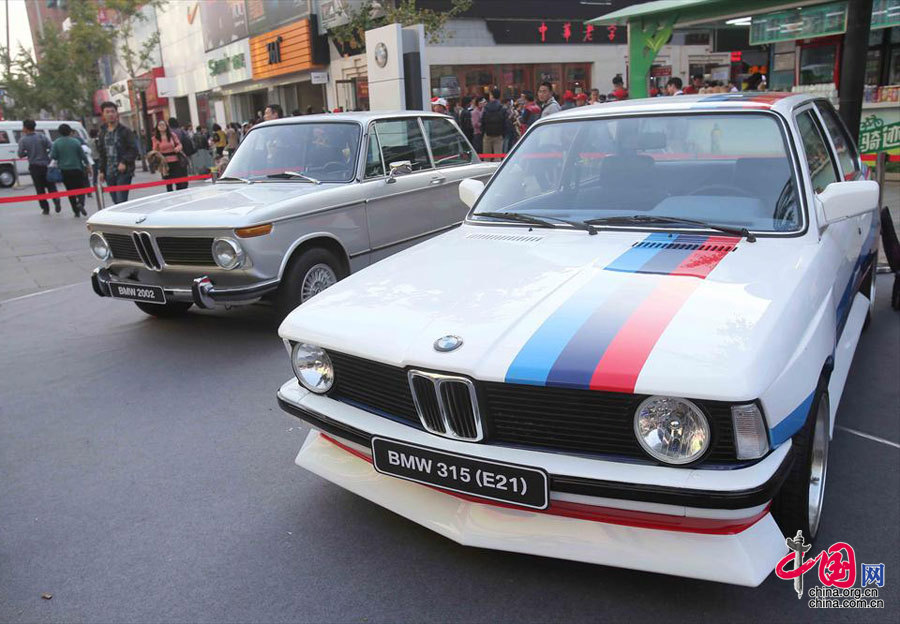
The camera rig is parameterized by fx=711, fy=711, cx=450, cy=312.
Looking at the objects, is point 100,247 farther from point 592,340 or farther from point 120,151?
point 120,151

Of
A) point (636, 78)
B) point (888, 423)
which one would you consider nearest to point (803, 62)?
point (636, 78)

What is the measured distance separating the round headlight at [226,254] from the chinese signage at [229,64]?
29114mm

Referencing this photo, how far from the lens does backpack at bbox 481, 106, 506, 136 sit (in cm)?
1385

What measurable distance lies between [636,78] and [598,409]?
13.6m

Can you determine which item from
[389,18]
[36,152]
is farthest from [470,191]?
[389,18]

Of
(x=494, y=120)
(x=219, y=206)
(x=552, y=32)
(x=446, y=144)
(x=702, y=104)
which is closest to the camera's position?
(x=702, y=104)

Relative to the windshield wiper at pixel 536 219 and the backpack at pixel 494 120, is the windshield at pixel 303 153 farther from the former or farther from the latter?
the backpack at pixel 494 120

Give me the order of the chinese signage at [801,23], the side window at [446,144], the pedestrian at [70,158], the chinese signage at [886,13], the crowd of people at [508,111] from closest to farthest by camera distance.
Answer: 1. the side window at [446,144]
2. the chinese signage at [886,13]
3. the chinese signage at [801,23]
4. the crowd of people at [508,111]
5. the pedestrian at [70,158]

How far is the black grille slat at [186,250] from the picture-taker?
5.40 meters

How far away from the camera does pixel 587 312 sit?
8.32ft

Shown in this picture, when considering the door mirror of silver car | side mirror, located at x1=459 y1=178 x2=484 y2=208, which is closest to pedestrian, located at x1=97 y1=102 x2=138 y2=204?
the door mirror of silver car

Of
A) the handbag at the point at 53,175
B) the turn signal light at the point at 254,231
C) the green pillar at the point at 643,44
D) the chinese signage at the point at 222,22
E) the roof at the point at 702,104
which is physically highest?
the chinese signage at the point at 222,22

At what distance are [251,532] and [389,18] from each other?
1771cm

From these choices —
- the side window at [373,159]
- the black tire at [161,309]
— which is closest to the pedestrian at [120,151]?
the black tire at [161,309]
